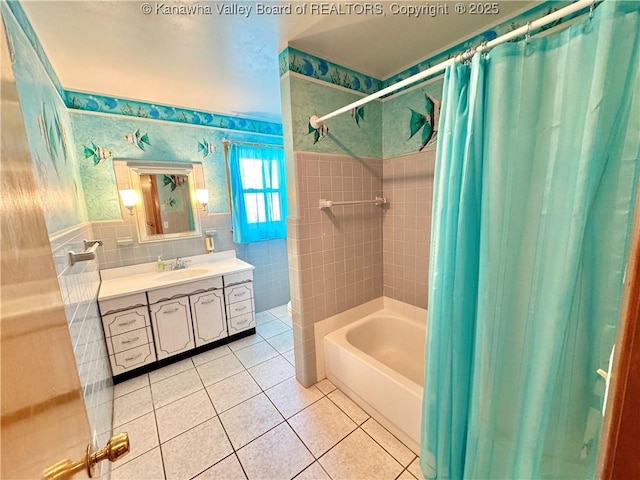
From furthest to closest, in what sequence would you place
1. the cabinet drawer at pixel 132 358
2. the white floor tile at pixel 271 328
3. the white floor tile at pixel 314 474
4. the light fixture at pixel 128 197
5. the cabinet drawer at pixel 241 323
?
the white floor tile at pixel 271 328 → the cabinet drawer at pixel 241 323 → the light fixture at pixel 128 197 → the cabinet drawer at pixel 132 358 → the white floor tile at pixel 314 474

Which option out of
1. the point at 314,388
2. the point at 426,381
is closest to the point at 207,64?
the point at 426,381

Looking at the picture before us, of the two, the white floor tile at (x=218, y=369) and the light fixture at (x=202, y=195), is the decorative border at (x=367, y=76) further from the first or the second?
the white floor tile at (x=218, y=369)

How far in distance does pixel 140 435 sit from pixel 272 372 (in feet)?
3.02

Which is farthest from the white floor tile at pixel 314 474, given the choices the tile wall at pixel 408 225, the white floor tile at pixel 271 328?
the white floor tile at pixel 271 328

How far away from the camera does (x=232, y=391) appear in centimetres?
192

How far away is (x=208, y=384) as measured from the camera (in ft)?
6.58

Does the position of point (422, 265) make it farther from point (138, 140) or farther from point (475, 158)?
point (138, 140)

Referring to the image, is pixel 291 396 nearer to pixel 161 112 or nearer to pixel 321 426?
pixel 321 426

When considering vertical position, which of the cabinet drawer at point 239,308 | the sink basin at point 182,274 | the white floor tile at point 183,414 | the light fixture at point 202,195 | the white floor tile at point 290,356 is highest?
the light fixture at point 202,195

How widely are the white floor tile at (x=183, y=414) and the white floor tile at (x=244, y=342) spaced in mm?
611

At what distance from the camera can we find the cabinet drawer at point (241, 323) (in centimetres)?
257

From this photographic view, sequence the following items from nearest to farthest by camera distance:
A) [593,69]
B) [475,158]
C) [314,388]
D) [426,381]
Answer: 1. [593,69]
2. [475,158]
3. [426,381]
4. [314,388]

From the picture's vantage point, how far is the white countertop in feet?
6.64

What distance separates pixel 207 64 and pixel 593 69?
2.04 metres
